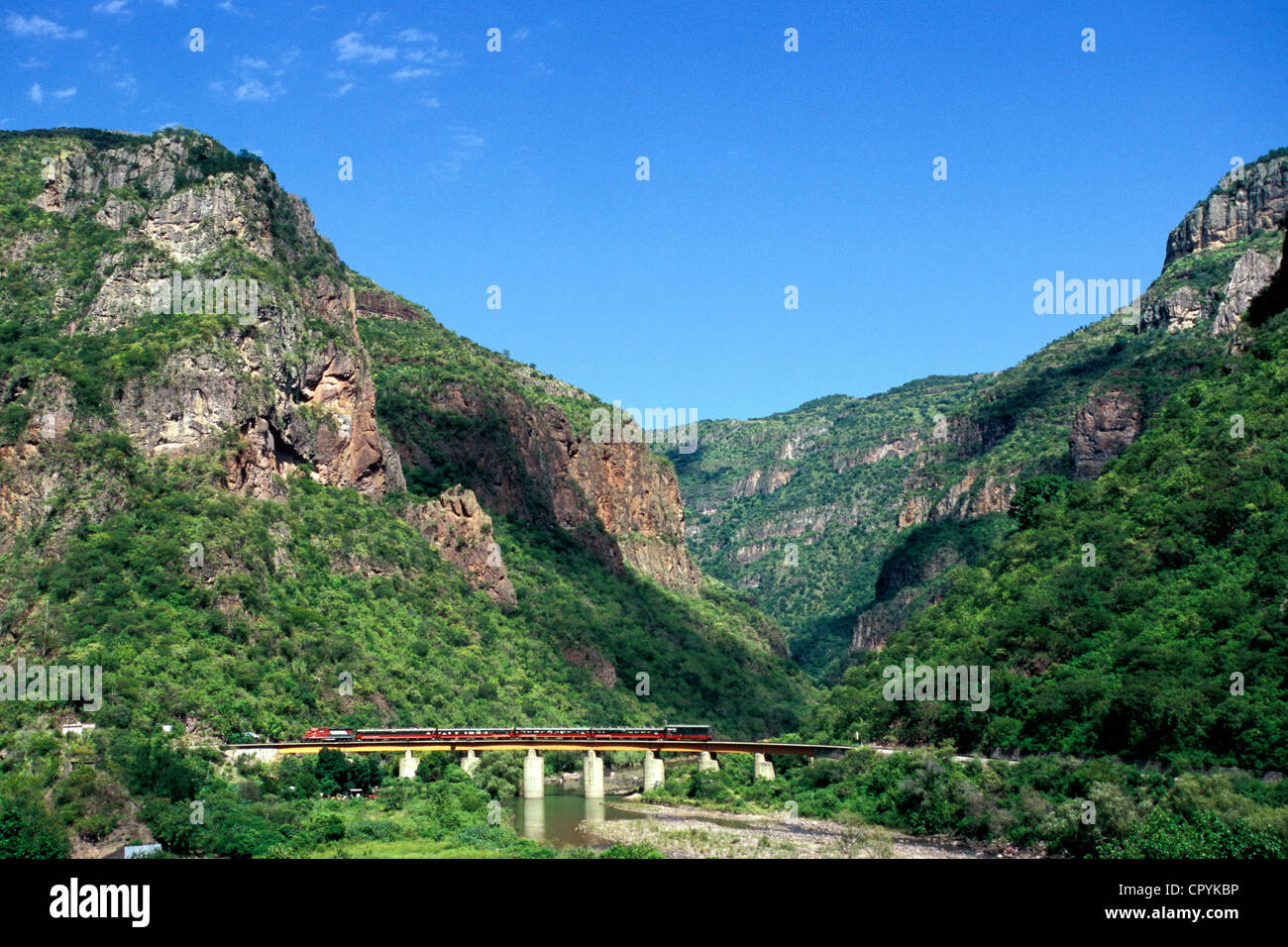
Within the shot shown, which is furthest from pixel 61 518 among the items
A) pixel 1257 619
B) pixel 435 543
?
pixel 1257 619

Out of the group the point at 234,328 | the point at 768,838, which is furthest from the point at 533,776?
the point at 234,328

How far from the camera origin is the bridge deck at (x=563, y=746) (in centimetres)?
9594

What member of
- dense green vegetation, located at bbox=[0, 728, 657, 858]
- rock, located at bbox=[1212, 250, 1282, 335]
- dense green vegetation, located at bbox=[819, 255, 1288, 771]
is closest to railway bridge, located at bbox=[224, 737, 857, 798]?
dense green vegetation, located at bbox=[819, 255, 1288, 771]

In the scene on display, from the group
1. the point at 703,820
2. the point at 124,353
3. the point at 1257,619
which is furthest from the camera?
the point at 124,353

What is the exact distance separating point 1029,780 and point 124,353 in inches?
3109

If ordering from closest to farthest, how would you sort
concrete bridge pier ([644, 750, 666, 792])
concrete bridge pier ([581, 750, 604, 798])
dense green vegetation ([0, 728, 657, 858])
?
dense green vegetation ([0, 728, 657, 858]) < concrete bridge pier ([581, 750, 604, 798]) < concrete bridge pier ([644, 750, 666, 792])

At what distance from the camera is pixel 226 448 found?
112250 mm

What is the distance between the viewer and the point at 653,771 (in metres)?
114

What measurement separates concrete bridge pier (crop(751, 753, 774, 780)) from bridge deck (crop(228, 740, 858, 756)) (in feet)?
3.10

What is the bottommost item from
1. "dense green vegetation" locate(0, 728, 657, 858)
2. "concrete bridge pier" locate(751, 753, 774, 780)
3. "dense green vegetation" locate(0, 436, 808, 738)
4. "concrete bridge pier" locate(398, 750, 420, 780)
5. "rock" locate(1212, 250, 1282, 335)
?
"concrete bridge pier" locate(751, 753, 774, 780)

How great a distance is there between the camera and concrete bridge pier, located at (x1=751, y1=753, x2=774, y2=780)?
104688 mm

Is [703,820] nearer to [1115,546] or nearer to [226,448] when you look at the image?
[1115,546]

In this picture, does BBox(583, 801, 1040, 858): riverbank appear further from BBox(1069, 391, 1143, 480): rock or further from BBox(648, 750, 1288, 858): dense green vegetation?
BBox(1069, 391, 1143, 480): rock

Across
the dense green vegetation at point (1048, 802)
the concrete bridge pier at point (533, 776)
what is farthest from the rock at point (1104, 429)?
the concrete bridge pier at point (533, 776)
